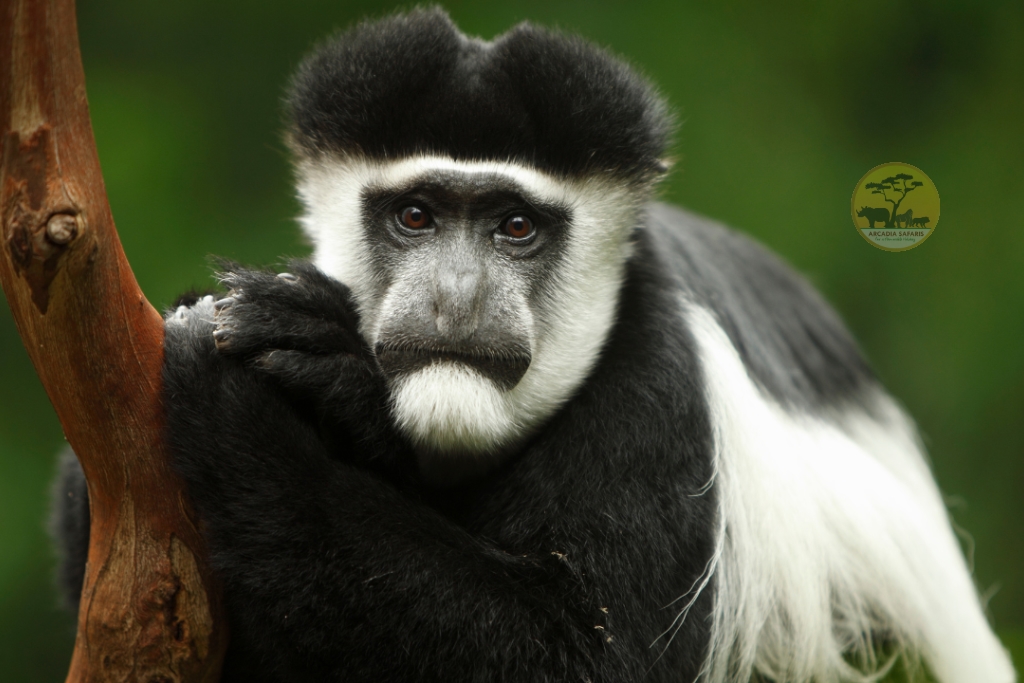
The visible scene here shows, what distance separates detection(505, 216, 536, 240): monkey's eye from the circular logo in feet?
2.06

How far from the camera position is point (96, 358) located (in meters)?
1.30

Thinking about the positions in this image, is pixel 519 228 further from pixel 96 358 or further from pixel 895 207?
pixel 96 358

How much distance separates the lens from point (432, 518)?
1.56 metres

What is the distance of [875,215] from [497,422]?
0.78 meters

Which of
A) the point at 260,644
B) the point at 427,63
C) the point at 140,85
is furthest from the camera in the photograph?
the point at 140,85

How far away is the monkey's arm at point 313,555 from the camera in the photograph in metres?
1.42

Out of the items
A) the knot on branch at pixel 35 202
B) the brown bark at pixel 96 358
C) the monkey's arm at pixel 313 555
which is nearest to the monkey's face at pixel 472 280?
the monkey's arm at pixel 313 555

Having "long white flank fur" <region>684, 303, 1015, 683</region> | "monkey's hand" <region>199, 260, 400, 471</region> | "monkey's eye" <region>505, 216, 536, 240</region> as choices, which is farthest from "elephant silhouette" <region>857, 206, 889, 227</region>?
"monkey's hand" <region>199, 260, 400, 471</region>

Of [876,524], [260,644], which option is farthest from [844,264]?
[260,644]

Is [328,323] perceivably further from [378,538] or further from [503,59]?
[503,59]

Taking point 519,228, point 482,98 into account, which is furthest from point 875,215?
point 482,98

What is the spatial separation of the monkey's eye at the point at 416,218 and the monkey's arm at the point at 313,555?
1.45ft

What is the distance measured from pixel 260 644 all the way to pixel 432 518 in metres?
0.34

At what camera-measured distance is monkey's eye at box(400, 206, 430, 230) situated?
1.77 meters
